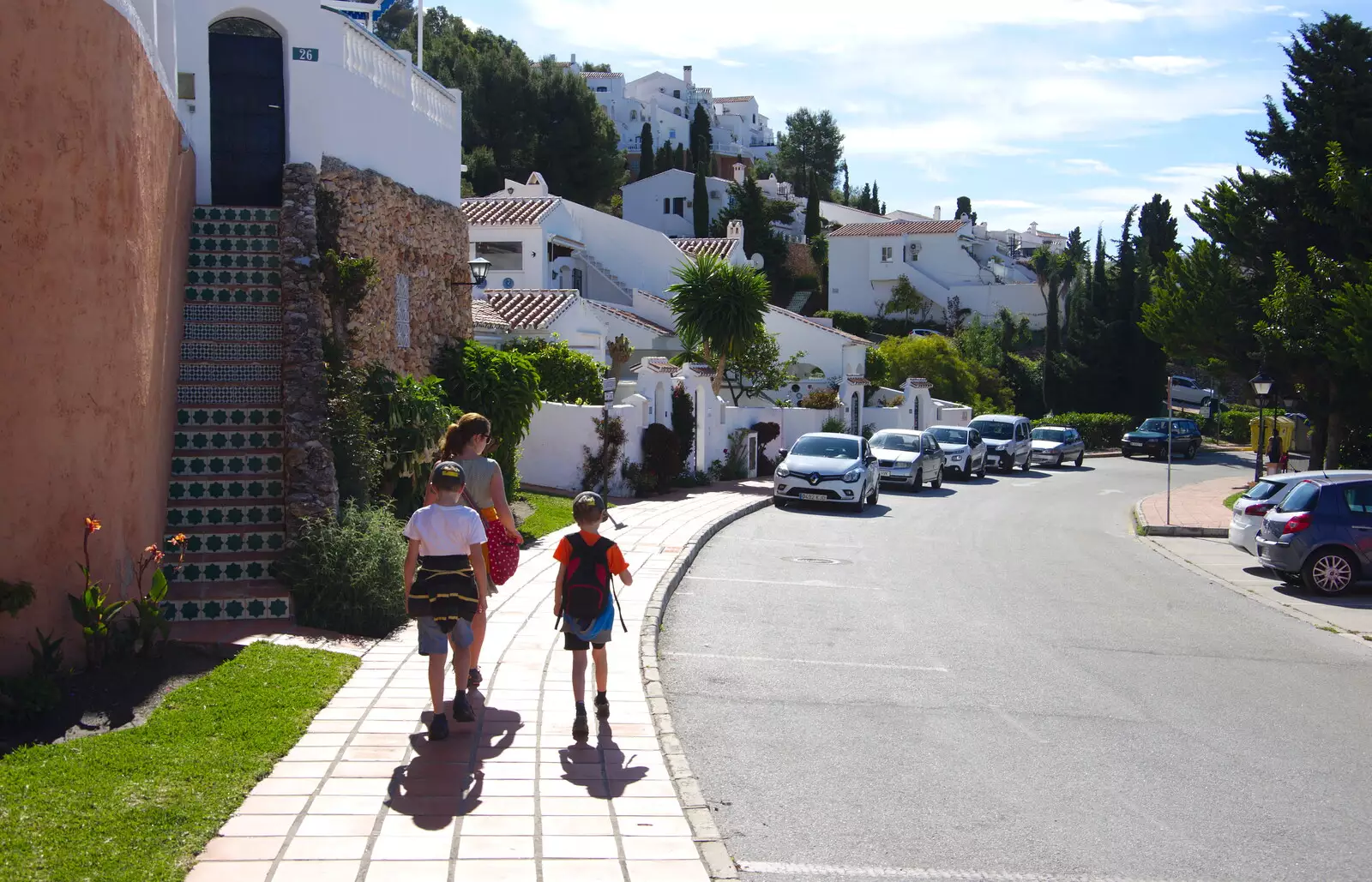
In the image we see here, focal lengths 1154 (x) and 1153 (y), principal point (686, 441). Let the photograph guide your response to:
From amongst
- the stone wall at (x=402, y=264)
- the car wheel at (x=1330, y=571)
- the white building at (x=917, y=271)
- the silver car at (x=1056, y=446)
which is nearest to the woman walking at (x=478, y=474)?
the stone wall at (x=402, y=264)

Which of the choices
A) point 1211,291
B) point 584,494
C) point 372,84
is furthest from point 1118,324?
point 584,494

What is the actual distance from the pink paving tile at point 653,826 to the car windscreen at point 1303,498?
14.6 meters

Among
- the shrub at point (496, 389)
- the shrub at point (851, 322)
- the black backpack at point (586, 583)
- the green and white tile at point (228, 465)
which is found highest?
the shrub at point (851, 322)

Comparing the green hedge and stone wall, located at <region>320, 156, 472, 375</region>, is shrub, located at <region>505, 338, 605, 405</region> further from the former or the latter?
the green hedge

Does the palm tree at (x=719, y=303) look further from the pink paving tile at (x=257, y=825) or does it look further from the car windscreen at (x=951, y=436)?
the pink paving tile at (x=257, y=825)

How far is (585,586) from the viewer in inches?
297

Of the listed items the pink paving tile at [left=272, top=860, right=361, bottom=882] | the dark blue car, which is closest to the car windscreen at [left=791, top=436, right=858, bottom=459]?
the dark blue car

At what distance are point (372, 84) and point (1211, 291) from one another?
26581 millimetres

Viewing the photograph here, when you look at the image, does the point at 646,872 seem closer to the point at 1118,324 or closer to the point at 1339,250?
the point at 1339,250

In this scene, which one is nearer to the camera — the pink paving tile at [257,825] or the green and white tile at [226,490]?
the pink paving tile at [257,825]

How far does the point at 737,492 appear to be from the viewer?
89.2ft

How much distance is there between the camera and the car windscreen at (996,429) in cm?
4091

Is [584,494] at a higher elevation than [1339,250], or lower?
lower

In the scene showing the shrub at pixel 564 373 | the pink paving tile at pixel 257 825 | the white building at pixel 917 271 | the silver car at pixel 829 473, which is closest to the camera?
the pink paving tile at pixel 257 825
